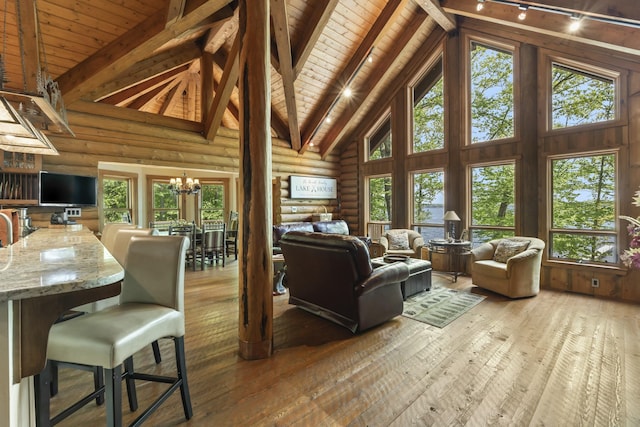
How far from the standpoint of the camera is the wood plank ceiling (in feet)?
12.3

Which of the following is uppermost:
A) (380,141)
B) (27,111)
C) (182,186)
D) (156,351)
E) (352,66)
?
(352,66)

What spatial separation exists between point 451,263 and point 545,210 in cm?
191

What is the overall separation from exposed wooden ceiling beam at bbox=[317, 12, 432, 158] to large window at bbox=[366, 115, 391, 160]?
79 centimetres

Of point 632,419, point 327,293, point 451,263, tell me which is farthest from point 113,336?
point 451,263

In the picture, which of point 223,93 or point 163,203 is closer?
point 223,93

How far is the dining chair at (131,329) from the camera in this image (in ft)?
4.44

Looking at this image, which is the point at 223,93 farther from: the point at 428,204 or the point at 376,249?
the point at 428,204

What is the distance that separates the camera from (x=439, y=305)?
159 inches

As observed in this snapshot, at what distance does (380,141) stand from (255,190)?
6.01m

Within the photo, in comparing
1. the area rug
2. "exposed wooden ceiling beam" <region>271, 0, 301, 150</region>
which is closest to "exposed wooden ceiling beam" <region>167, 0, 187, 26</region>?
"exposed wooden ceiling beam" <region>271, 0, 301, 150</region>

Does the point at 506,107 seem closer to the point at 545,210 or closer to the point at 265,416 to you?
the point at 545,210

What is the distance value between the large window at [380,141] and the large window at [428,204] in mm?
1133

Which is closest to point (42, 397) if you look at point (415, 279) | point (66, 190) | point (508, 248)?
point (415, 279)

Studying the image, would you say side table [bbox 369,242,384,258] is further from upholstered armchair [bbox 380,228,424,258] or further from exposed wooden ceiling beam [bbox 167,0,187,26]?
exposed wooden ceiling beam [bbox 167,0,187,26]
